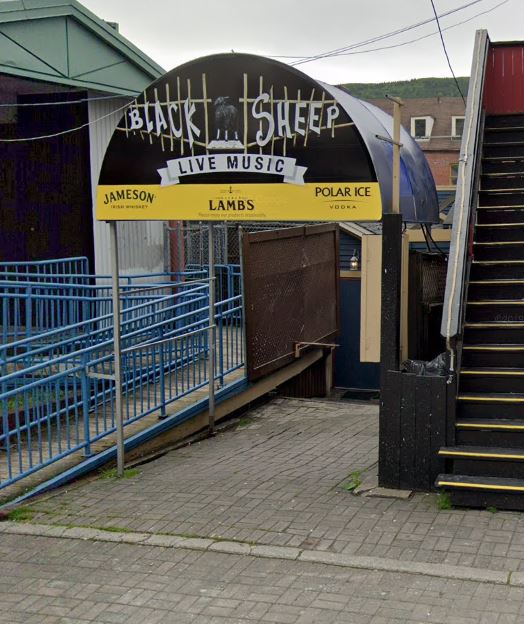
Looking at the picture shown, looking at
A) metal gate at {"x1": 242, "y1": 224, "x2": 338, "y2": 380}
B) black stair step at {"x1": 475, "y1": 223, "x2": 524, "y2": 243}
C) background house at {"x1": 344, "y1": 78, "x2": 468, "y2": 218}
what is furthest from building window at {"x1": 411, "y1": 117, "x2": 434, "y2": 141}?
black stair step at {"x1": 475, "y1": 223, "x2": 524, "y2": 243}

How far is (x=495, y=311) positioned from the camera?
29.1 ft

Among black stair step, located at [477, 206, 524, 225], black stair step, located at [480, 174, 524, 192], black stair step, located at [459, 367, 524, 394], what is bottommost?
black stair step, located at [459, 367, 524, 394]

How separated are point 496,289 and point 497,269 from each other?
0.35m

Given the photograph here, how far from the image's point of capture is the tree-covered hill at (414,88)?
71312mm

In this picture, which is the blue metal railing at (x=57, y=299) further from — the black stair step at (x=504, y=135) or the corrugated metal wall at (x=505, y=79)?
the corrugated metal wall at (x=505, y=79)

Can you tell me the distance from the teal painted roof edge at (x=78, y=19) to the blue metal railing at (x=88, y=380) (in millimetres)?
3642

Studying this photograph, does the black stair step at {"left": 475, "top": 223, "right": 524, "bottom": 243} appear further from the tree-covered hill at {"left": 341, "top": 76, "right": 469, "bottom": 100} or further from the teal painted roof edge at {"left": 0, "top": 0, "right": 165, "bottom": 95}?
the tree-covered hill at {"left": 341, "top": 76, "right": 469, "bottom": 100}

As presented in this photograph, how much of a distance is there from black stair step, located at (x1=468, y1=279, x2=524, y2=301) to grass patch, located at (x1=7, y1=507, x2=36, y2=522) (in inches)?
186

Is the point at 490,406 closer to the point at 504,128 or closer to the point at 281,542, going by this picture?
the point at 281,542

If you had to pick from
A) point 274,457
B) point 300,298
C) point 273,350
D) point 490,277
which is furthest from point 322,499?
point 300,298

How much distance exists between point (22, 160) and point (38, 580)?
1003 centimetres

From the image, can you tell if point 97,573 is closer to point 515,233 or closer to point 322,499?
point 322,499

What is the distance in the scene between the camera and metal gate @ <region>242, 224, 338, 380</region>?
11922 millimetres

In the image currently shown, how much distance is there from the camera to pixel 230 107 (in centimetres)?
786
